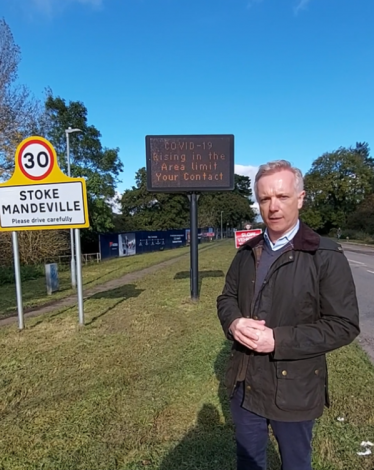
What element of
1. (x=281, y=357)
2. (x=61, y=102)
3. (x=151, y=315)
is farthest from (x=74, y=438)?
(x=61, y=102)

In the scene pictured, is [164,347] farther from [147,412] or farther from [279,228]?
[279,228]

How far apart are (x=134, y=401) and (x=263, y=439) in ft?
5.99

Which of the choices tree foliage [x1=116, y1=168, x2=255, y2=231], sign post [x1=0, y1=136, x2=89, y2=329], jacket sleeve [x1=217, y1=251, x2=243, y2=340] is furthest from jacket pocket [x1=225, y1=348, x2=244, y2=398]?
tree foliage [x1=116, y1=168, x2=255, y2=231]

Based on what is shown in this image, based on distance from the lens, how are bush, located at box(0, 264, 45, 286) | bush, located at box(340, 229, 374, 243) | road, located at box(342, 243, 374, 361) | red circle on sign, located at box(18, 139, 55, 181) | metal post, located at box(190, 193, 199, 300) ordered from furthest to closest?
bush, located at box(340, 229, 374, 243), bush, located at box(0, 264, 45, 286), metal post, located at box(190, 193, 199, 300), red circle on sign, located at box(18, 139, 55, 181), road, located at box(342, 243, 374, 361)

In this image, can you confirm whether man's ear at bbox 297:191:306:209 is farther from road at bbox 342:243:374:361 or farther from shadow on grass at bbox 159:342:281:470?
road at bbox 342:243:374:361

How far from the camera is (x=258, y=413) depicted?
5.83 ft

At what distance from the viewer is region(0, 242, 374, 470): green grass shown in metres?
2.57

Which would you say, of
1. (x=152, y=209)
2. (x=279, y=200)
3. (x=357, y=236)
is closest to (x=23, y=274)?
(x=279, y=200)

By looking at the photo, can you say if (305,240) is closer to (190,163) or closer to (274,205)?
(274,205)

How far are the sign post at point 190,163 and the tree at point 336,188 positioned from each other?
54716mm

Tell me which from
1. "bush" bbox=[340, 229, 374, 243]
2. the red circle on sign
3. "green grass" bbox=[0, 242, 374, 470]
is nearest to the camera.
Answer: "green grass" bbox=[0, 242, 374, 470]

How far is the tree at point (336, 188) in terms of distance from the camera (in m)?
60.1

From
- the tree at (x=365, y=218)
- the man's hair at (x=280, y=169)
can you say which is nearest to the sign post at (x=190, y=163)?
the man's hair at (x=280, y=169)

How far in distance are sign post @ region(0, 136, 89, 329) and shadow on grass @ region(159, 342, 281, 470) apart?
12.5 feet
